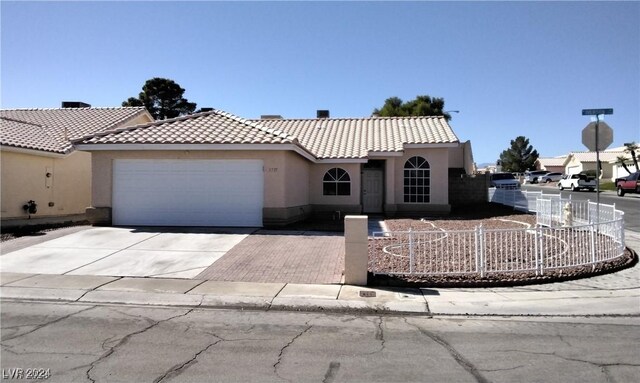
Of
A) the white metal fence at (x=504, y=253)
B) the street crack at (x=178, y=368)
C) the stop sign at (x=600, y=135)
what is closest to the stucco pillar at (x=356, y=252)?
the white metal fence at (x=504, y=253)

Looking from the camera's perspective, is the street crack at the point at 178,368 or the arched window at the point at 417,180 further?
the arched window at the point at 417,180

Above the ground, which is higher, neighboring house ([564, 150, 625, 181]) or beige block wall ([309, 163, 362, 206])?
neighboring house ([564, 150, 625, 181])

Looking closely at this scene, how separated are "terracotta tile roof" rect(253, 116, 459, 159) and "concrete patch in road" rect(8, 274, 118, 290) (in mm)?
12211

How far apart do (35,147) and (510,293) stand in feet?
56.1

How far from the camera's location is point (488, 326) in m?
6.13

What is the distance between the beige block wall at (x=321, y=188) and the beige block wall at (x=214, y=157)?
4.36 meters

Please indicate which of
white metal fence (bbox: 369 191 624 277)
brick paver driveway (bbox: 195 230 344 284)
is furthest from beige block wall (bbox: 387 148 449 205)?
white metal fence (bbox: 369 191 624 277)

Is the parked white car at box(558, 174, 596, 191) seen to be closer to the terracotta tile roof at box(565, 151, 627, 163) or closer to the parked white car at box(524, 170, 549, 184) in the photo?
the terracotta tile roof at box(565, 151, 627, 163)

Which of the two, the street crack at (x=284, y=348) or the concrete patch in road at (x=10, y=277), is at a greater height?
the concrete patch in road at (x=10, y=277)

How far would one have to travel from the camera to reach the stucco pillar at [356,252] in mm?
8125

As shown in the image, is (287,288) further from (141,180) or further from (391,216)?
(391,216)

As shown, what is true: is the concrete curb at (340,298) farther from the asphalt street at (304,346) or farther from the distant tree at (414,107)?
the distant tree at (414,107)

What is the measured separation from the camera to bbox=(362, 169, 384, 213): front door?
2111 cm

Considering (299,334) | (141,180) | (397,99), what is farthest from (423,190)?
(397,99)
